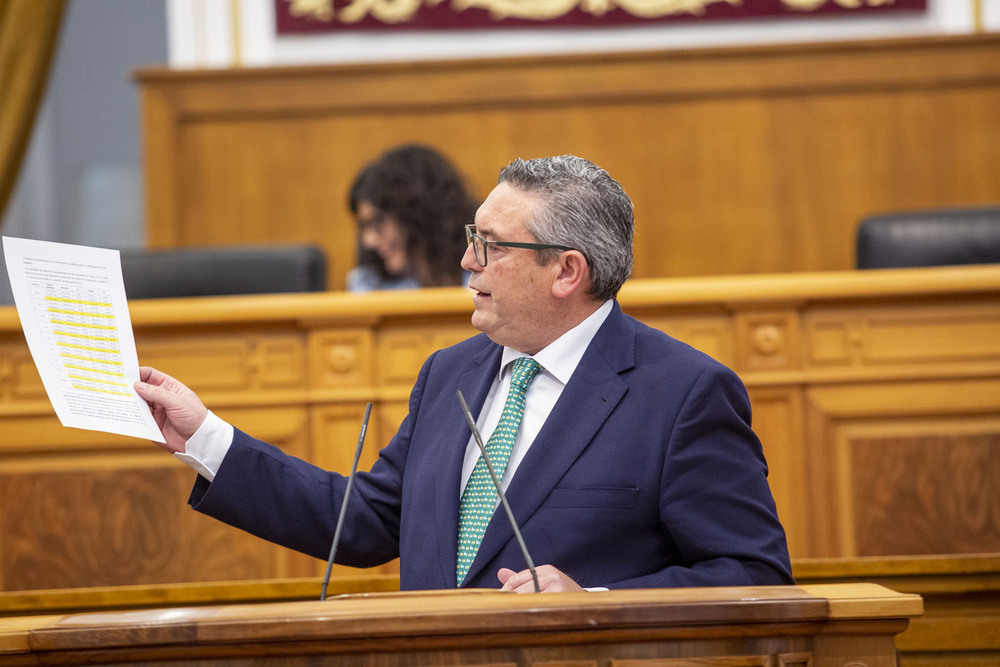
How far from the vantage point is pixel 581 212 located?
1.62 metres

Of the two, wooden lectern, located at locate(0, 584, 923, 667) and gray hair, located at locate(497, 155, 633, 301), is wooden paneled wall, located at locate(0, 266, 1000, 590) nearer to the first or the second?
gray hair, located at locate(497, 155, 633, 301)

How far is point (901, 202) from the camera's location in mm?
4309

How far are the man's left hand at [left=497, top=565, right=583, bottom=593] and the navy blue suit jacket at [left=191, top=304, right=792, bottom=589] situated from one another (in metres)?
0.07

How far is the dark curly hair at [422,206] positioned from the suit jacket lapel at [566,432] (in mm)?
1870

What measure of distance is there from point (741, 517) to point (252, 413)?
150 cm

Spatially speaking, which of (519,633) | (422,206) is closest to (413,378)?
(422,206)

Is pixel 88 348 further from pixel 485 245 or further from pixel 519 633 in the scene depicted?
pixel 519 633

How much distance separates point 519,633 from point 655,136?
3485mm

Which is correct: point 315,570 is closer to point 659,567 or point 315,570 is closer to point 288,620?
point 659,567

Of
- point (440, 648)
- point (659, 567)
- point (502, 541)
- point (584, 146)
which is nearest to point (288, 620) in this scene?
point (440, 648)

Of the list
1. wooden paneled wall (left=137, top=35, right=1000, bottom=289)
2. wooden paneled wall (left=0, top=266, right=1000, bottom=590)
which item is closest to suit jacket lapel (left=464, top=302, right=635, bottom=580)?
wooden paneled wall (left=0, top=266, right=1000, bottom=590)

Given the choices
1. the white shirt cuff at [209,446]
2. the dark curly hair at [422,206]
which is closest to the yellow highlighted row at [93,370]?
the white shirt cuff at [209,446]

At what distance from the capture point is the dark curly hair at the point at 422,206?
3.47 meters

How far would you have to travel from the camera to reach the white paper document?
4.71ft
